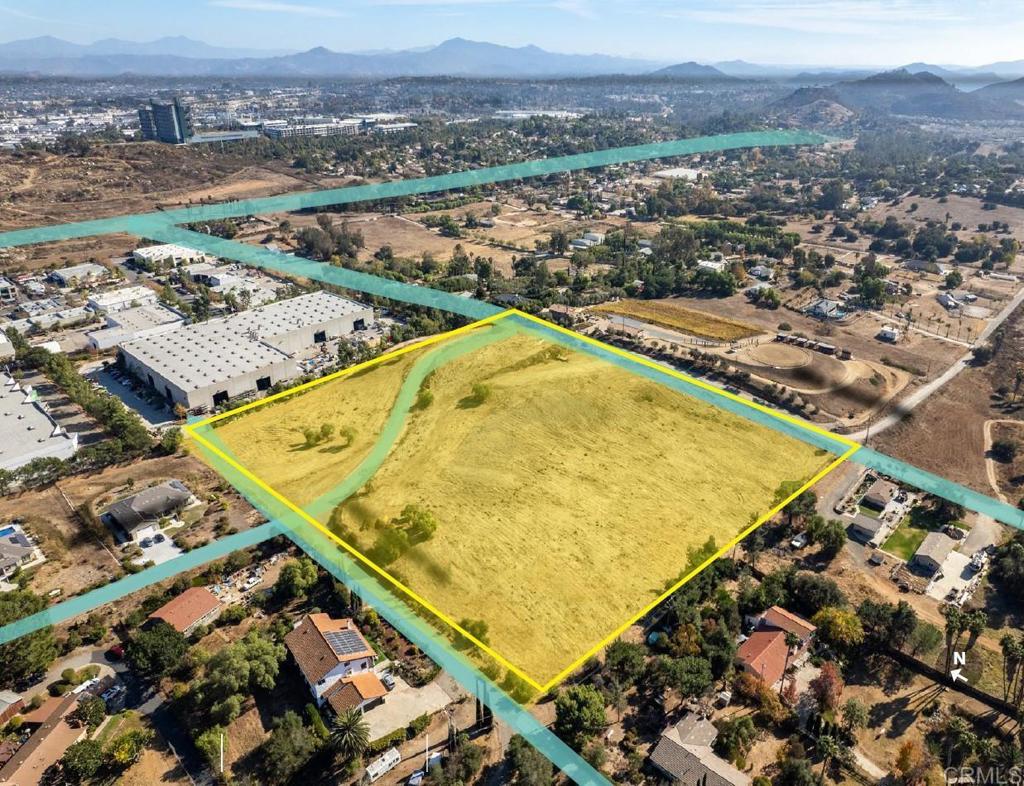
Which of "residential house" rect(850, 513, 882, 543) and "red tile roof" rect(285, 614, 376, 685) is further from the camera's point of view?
"residential house" rect(850, 513, 882, 543)

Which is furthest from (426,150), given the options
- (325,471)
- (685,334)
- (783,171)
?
(325,471)

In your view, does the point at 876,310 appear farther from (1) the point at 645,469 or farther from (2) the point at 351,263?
(1) the point at 645,469

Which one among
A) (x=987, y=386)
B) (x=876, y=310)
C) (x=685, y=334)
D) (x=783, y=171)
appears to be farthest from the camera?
(x=783, y=171)

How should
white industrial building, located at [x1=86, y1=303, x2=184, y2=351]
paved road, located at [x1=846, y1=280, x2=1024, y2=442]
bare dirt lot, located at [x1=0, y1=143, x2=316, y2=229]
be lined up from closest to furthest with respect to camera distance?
paved road, located at [x1=846, y1=280, x2=1024, y2=442] < white industrial building, located at [x1=86, y1=303, x2=184, y2=351] < bare dirt lot, located at [x1=0, y1=143, x2=316, y2=229]

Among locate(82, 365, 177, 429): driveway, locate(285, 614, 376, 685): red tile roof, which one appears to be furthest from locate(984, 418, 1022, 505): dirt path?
locate(82, 365, 177, 429): driveway

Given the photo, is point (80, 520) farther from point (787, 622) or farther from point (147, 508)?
→ point (787, 622)

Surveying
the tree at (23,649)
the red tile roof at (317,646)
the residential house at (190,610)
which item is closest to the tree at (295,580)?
the red tile roof at (317,646)

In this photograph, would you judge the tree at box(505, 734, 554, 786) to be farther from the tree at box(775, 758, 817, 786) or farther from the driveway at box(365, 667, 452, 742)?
the tree at box(775, 758, 817, 786)
